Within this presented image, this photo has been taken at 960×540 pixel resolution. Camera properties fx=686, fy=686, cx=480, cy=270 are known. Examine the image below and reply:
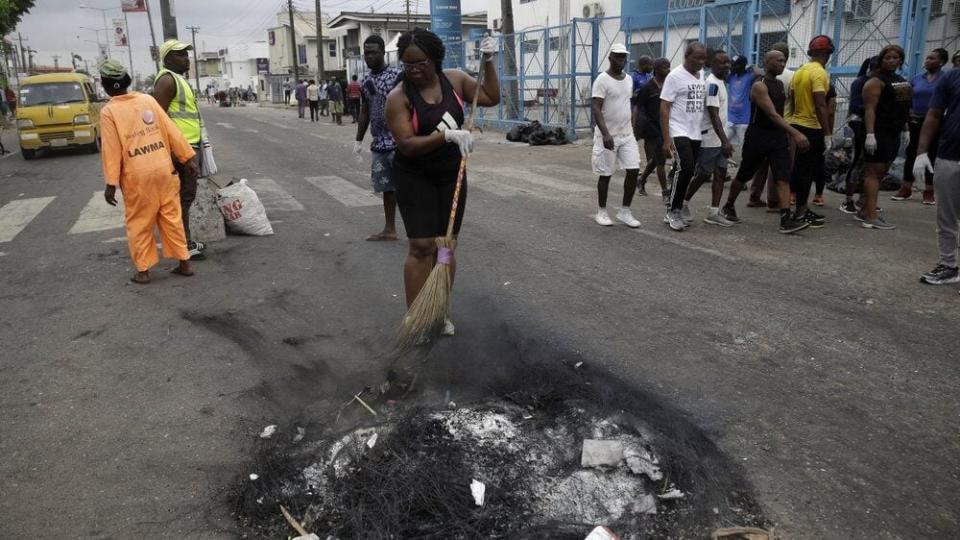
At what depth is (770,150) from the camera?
7.03 meters

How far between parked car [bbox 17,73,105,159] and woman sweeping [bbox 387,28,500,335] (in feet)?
50.4

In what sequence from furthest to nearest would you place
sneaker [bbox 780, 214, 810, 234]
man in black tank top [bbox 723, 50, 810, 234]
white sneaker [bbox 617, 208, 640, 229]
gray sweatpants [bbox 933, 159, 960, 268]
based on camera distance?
1. white sneaker [bbox 617, 208, 640, 229]
2. sneaker [bbox 780, 214, 810, 234]
3. man in black tank top [bbox 723, 50, 810, 234]
4. gray sweatpants [bbox 933, 159, 960, 268]

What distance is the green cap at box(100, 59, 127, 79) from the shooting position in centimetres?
536

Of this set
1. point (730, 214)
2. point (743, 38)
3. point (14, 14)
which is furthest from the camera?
point (14, 14)

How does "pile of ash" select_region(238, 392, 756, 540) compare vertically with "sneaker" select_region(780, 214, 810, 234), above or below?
below

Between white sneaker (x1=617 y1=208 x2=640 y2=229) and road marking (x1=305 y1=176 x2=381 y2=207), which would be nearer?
white sneaker (x1=617 y1=208 x2=640 y2=229)

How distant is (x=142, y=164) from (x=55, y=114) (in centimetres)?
1310

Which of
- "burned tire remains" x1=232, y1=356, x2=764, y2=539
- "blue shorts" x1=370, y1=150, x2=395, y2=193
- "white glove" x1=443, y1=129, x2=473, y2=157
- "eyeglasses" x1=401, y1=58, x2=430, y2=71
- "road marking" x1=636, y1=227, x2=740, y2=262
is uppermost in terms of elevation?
"eyeglasses" x1=401, y1=58, x2=430, y2=71

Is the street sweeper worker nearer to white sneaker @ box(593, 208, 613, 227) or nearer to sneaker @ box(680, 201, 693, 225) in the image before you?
white sneaker @ box(593, 208, 613, 227)

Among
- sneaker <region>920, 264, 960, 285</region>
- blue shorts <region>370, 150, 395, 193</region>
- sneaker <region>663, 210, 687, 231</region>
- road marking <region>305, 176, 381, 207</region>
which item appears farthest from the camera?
road marking <region>305, 176, 381, 207</region>

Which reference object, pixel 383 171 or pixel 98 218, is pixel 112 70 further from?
pixel 98 218

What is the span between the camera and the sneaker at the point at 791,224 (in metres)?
6.94

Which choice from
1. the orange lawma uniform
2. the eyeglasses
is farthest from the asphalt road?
the eyeglasses

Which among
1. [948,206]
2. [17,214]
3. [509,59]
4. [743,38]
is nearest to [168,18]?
[17,214]
